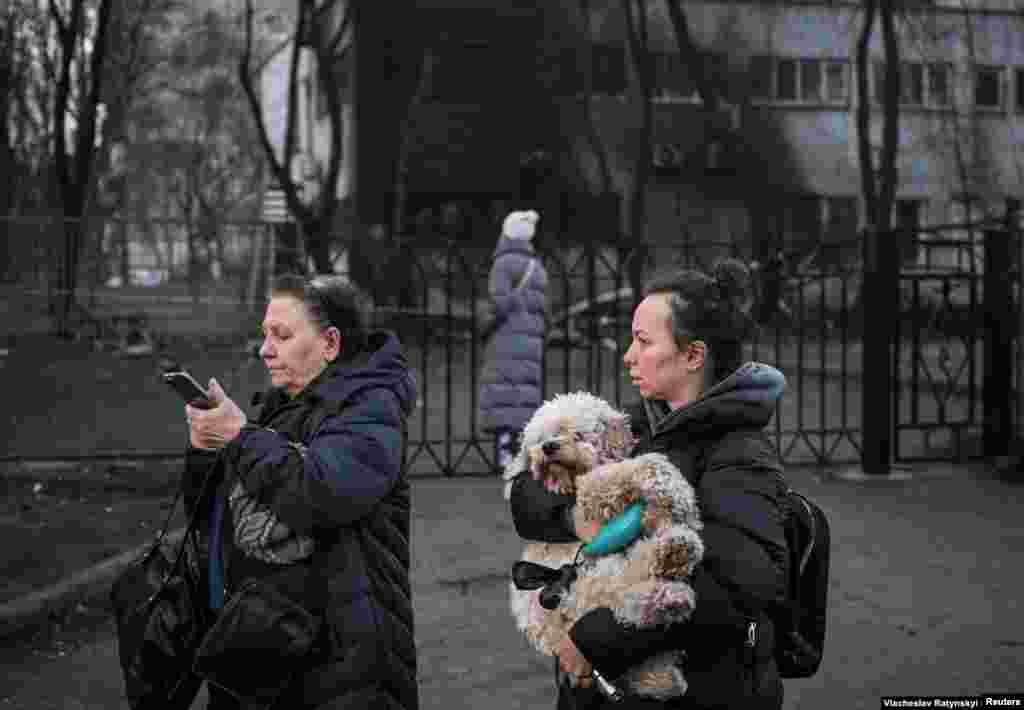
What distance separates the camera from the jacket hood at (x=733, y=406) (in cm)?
281

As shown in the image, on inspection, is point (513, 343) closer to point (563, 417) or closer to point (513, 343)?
point (513, 343)

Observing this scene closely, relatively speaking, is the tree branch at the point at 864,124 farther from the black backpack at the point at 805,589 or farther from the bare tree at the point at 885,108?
the black backpack at the point at 805,589

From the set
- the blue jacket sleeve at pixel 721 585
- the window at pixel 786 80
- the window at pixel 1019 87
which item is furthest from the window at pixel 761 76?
the blue jacket sleeve at pixel 721 585

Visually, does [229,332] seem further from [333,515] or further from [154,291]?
[333,515]

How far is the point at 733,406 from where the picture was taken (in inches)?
111

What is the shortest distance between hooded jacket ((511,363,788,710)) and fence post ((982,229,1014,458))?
28.6ft

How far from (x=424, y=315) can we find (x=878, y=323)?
12.9ft

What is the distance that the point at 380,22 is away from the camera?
35531mm

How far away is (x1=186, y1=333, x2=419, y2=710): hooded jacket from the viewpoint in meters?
3.40

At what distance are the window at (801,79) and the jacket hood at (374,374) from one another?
37.3 m

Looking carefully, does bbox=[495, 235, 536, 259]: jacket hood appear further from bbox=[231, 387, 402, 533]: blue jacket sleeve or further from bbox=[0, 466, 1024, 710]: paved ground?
bbox=[231, 387, 402, 533]: blue jacket sleeve

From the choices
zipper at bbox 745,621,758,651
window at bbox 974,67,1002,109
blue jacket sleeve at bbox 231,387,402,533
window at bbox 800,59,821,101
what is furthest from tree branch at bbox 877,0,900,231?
zipper at bbox 745,621,758,651

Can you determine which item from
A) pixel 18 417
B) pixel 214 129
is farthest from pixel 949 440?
pixel 214 129

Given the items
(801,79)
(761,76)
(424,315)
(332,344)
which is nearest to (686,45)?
(761,76)
